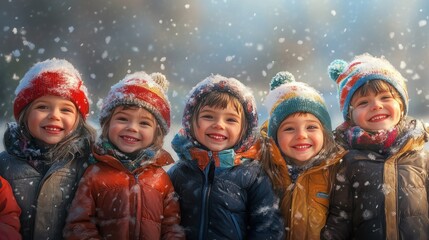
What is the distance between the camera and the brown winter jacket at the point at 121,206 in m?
3.12

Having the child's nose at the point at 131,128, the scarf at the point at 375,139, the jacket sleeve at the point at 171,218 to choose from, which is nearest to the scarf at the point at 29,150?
the child's nose at the point at 131,128

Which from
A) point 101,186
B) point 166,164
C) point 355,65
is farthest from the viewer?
point 355,65

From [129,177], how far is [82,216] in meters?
0.47

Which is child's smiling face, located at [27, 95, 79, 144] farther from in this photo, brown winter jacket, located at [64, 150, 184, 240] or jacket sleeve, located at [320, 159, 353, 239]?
jacket sleeve, located at [320, 159, 353, 239]

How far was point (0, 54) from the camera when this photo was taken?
7.04m

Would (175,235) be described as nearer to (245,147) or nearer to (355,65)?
(245,147)

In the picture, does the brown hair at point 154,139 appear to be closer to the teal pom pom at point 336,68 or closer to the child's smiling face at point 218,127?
the child's smiling face at point 218,127

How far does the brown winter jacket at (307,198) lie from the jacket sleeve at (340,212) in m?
0.06

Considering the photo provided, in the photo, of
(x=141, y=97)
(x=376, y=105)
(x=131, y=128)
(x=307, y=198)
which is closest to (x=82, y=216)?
(x=131, y=128)

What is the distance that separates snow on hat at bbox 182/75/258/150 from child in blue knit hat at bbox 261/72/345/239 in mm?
215

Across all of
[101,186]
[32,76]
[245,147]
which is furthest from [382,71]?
[32,76]

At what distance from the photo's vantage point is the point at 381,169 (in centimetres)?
348

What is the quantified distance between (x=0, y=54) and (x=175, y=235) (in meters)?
5.53

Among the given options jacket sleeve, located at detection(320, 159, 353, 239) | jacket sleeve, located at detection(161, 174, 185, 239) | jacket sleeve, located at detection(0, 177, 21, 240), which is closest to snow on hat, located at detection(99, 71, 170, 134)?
jacket sleeve, located at detection(161, 174, 185, 239)
